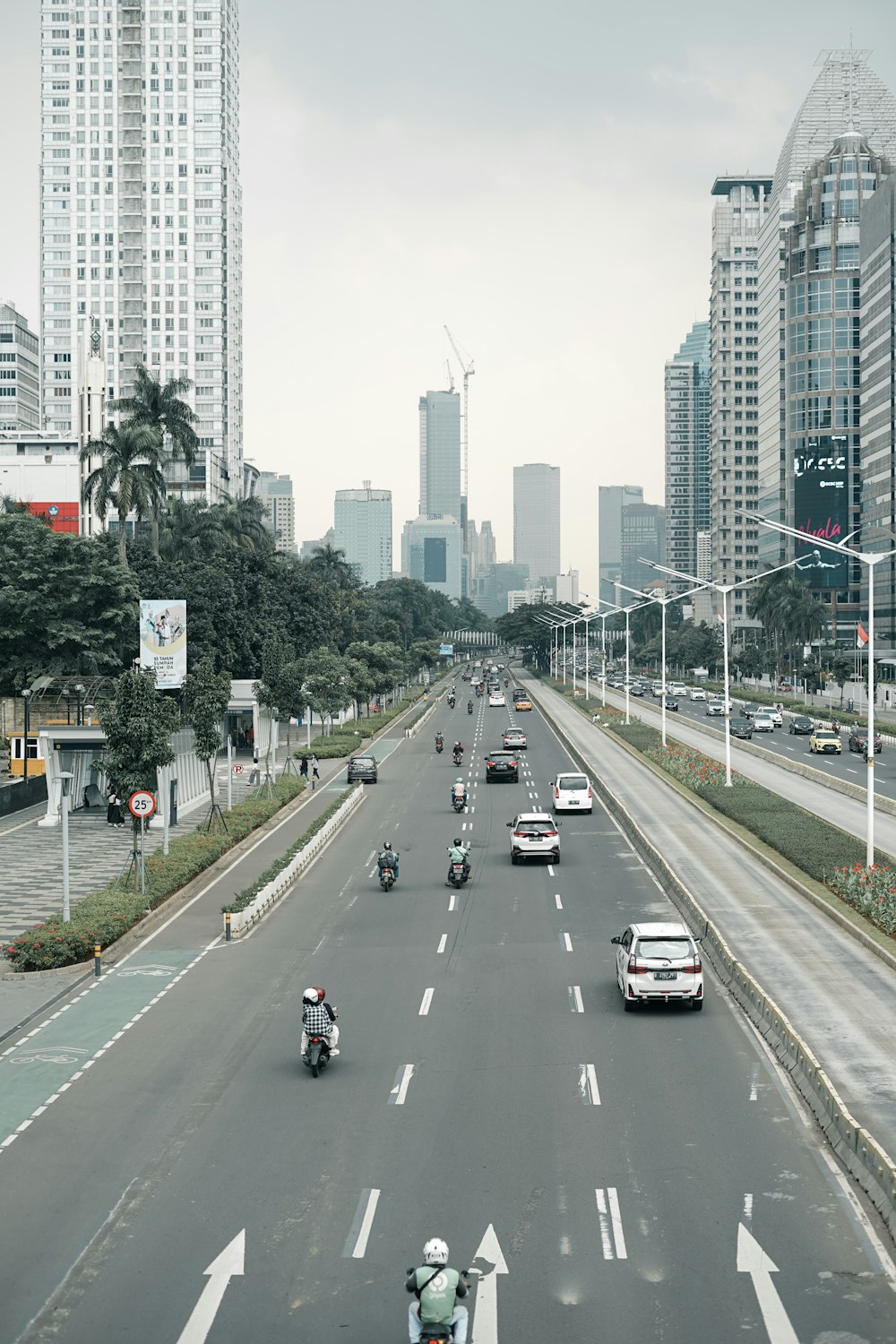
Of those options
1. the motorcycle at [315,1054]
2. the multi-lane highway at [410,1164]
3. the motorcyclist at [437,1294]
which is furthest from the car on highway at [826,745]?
the motorcyclist at [437,1294]

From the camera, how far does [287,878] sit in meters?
40.3

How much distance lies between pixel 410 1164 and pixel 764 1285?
510 cm

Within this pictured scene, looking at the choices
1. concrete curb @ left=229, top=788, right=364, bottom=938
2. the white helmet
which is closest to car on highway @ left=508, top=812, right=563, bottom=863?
concrete curb @ left=229, top=788, right=364, bottom=938

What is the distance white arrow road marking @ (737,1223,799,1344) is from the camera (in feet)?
41.6

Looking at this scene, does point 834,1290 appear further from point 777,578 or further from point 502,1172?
point 777,578

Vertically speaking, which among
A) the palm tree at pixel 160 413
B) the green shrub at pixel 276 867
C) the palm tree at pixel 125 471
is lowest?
the green shrub at pixel 276 867

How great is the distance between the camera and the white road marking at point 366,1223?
1454cm

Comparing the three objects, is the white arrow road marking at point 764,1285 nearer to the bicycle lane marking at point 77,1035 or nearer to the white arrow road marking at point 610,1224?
the white arrow road marking at point 610,1224

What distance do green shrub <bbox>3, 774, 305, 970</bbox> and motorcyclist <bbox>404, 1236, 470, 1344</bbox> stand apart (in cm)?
1986

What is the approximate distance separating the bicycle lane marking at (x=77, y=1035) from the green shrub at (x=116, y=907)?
3.54 feet

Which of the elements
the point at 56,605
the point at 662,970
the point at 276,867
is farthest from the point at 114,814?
the point at 662,970

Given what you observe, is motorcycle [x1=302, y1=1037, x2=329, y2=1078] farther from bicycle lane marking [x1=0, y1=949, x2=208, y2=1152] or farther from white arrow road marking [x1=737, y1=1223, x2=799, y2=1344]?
white arrow road marking [x1=737, y1=1223, x2=799, y2=1344]

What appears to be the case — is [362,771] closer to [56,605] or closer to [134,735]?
[56,605]

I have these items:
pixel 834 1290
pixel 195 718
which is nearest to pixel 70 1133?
pixel 834 1290
